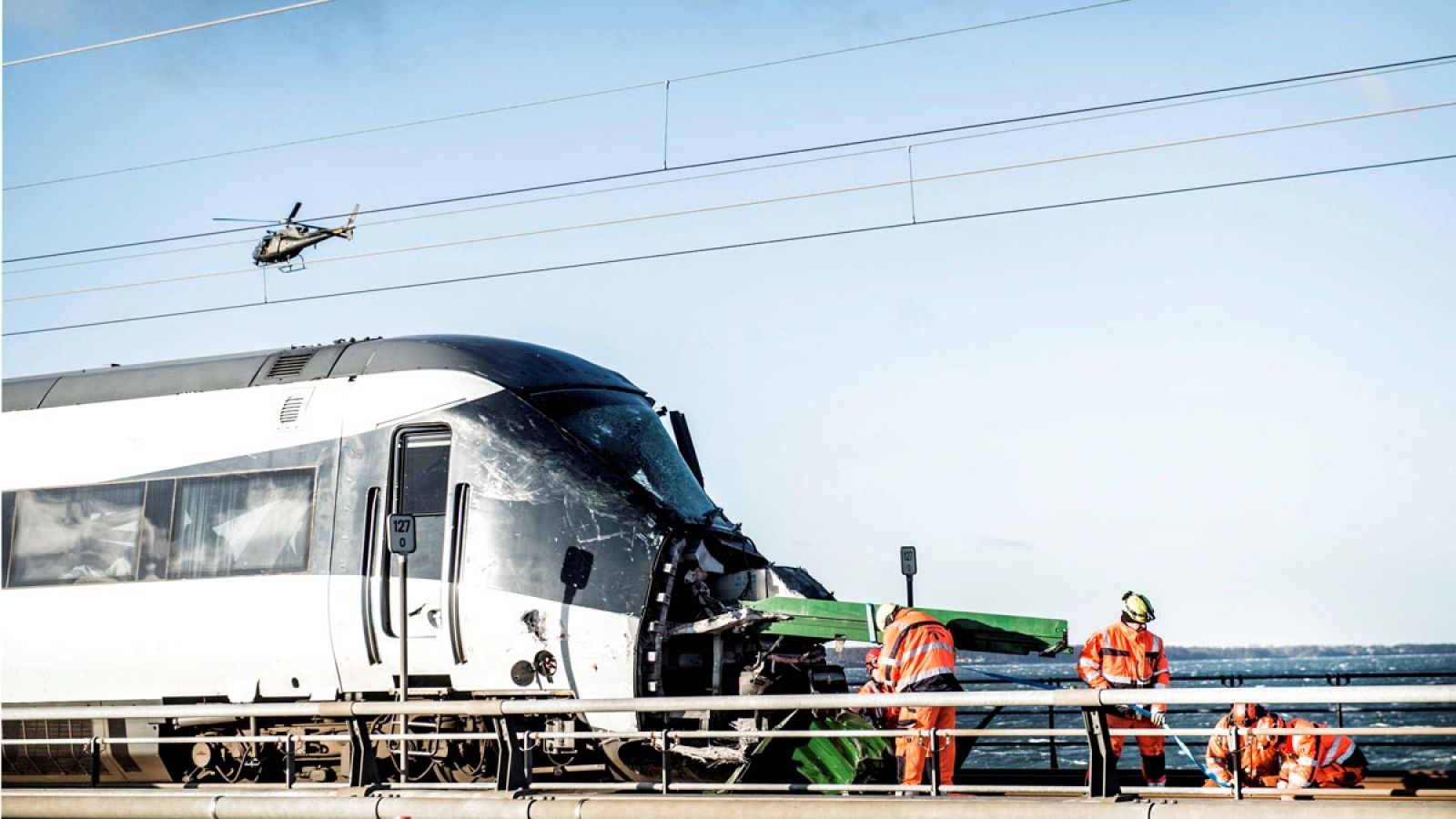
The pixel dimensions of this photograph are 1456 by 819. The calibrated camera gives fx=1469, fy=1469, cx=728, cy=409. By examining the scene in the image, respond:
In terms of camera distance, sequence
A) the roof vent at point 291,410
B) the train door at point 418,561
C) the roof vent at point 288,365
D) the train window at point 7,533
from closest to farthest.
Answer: the train door at point 418,561, the roof vent at point 291,410, the roof vent at point 288,365, the train window at point 7,533

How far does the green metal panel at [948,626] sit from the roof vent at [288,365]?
4762 mm

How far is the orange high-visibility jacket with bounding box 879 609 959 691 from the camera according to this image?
1069 cm

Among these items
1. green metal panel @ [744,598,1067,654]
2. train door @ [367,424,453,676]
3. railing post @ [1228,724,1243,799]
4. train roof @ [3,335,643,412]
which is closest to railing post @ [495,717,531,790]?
train door @ [367,424,453,676]

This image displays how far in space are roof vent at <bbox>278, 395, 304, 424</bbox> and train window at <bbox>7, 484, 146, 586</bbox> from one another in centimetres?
161

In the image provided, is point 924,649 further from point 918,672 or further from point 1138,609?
point 1138,609

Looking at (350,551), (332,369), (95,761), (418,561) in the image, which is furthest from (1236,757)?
(95,761)

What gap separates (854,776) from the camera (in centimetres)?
1163

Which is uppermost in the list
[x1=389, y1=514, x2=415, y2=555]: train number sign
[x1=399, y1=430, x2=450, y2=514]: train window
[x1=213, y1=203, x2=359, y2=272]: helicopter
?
[x1=213, y1=203, x2=359, y2=272]: helicopter

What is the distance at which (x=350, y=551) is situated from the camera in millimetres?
12250

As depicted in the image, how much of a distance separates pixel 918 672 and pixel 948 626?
1.07 m

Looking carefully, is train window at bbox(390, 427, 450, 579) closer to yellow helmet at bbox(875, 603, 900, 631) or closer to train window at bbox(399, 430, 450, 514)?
train window at bbox(399, 430, 450, 514)

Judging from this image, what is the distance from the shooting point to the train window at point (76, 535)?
13.4 metres

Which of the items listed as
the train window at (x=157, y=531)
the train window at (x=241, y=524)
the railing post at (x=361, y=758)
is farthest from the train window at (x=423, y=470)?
Answer: the train window at (x=157, y=531)

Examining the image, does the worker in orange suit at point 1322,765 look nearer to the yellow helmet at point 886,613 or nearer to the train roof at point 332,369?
the yellow helmet at point 886,613
